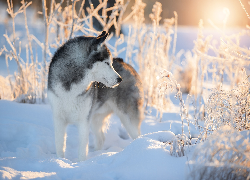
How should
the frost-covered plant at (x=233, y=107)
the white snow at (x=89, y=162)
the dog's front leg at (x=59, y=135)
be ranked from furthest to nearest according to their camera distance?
the dog's front leg at (x=59, y=135) → the frost-covered plant at (x=233, y=107) → the white snow at (x=89, y=162)

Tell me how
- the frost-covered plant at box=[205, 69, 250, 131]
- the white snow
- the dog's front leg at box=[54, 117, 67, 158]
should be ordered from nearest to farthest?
the white snow
the frost-covered plant at box=[205, 69, 250, 131]
the dog's front leg at box=[54, 117, 67, 158]

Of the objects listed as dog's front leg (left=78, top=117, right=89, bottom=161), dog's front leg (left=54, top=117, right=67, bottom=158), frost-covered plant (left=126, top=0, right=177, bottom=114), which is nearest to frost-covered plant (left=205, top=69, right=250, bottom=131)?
dog's front leg (left=78, top=117, right=89, bottom=161)

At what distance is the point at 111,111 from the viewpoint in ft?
9.91

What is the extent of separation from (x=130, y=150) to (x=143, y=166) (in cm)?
25

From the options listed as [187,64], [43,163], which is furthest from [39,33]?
[43,163]

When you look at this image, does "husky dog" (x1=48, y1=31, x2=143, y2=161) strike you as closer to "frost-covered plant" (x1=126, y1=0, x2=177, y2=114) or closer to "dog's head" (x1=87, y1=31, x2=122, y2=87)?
"dog's head" (x1=87, y1=31, x2=122, y2=87)

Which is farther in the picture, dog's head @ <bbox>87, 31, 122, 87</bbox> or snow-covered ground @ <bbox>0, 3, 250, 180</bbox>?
dog's head @ <bbox>87, 31, 122, 87</bbox>

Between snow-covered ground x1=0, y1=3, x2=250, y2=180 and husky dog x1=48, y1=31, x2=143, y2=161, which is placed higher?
husky dog x1=48, y1=31, x2=143, y2=161

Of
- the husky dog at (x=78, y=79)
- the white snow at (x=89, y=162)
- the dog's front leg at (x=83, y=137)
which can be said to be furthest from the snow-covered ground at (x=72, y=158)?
the husky dog at (x=78, y=79)

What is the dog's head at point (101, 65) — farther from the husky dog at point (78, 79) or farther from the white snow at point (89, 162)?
the white snow at point (89, 162)

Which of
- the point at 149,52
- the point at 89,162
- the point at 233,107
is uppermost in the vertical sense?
the point at 149,52

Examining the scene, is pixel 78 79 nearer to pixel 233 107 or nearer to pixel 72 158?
pixel 72 158

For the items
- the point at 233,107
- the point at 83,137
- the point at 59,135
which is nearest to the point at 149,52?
the point at 83,137

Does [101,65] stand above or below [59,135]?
above
